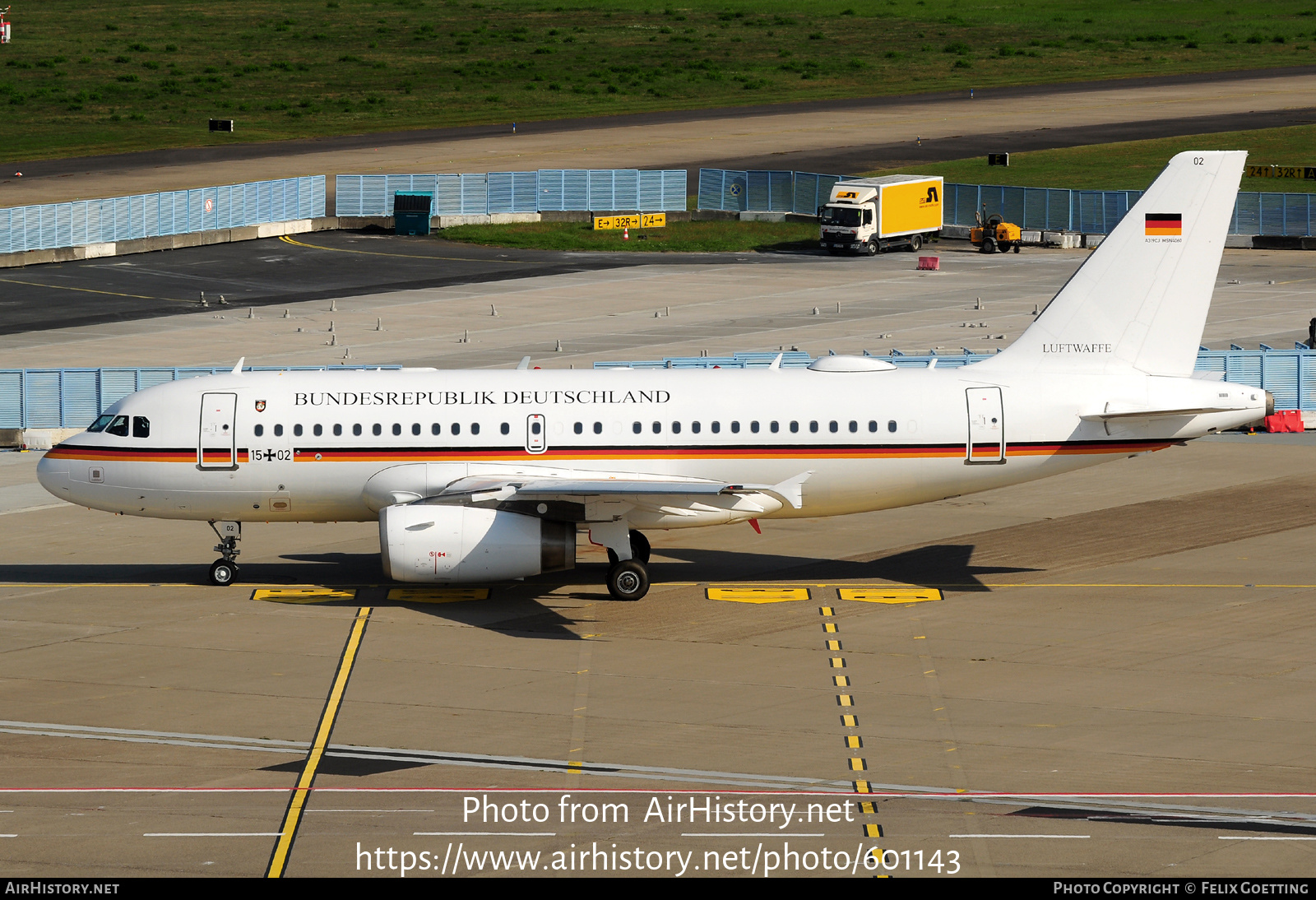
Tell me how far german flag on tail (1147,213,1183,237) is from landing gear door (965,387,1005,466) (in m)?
5.37

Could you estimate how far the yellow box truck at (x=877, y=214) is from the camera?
98.9 metres

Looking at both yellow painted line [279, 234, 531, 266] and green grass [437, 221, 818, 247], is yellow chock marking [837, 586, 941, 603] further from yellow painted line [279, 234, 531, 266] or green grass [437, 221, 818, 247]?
green grass [437, 221, 818, 247]

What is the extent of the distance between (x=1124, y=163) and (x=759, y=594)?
87.1 meters

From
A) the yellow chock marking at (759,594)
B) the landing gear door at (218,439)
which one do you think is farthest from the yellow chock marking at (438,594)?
the yellow chock marking at (759,594)

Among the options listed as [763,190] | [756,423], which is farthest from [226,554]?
[763,190]

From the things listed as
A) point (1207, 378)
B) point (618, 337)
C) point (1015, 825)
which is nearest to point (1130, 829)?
point (1015, 825)

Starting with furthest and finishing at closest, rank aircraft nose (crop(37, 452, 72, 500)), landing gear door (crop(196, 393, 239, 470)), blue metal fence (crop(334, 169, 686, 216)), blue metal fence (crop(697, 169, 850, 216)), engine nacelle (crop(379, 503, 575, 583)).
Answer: blue metal fence (crop(334, 169, 686, 216)), blue metal fence (crop(697, 169, 850, 216)), aircraft nose (crop(37, 452, 72, 500)), landing gear door (crop(196, 393, 239, 470)), engine nacelle (crop(379, 503, 575, 583))

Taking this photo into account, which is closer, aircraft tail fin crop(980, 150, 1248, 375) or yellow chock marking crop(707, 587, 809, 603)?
yellow chock marking crop(707, 587, 809, 603)

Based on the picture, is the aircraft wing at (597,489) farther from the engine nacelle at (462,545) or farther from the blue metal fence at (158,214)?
the blue metal fence at (158,214)

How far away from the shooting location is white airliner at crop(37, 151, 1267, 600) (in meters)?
38.3

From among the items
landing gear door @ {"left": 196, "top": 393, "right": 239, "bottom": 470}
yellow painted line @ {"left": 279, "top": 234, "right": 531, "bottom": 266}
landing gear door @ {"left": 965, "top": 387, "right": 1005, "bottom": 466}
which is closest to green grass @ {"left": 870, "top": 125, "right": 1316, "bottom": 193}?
yellow painted line @ {"left": 279, "top": 234, "right": 531, "bottom": 266}

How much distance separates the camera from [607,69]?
173000mm

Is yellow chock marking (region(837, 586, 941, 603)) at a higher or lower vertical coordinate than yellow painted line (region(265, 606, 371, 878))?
higher

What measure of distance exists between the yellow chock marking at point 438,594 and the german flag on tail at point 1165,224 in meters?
17.6
